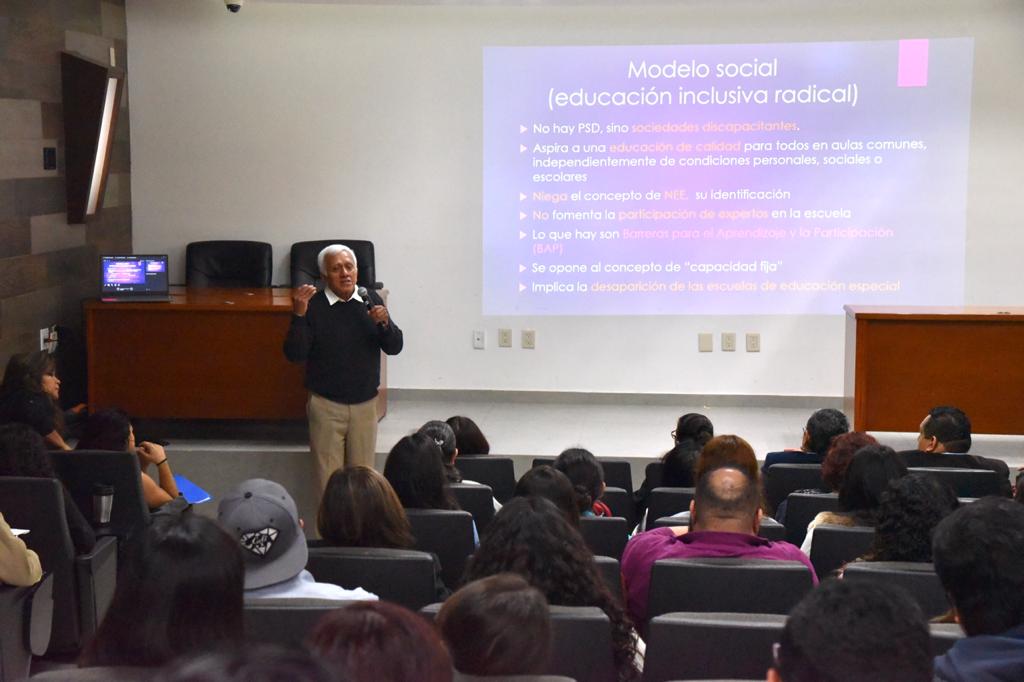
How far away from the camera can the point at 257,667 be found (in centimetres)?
119

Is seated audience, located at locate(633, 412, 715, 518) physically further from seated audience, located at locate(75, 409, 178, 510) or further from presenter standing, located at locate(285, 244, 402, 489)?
seated audience, located at locate(75, 409, 178, 510)

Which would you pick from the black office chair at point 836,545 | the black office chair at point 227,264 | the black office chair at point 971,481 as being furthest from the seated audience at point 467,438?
the black office chair at point 227,264

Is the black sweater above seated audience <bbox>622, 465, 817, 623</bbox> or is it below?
above

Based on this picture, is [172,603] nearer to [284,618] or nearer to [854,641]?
[284,618]

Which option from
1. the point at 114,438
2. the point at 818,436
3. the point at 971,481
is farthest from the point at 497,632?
the point at 818,436

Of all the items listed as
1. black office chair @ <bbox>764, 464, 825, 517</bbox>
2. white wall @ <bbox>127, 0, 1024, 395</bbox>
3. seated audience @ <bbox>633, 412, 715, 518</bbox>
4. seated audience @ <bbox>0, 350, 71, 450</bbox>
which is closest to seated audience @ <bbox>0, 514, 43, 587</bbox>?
Result: seated audience @ <bbox>0, 350, 71, 450</bbox>

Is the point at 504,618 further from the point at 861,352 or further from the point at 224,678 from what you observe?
the point at 861,352

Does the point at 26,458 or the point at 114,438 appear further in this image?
the point at 114,438

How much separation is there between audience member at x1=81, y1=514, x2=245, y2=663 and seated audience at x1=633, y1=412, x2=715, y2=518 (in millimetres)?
2997

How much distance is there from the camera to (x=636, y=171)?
8.51 meters

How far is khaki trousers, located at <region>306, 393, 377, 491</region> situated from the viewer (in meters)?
5.77

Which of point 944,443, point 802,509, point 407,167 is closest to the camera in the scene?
point 802,509

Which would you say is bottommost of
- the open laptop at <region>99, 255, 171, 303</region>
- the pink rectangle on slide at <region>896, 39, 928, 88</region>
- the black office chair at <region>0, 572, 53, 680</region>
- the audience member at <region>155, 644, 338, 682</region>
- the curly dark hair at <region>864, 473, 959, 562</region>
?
the black office chair at <region>0, 572, 53, 680</region>

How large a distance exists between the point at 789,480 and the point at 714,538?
6.32 ft
